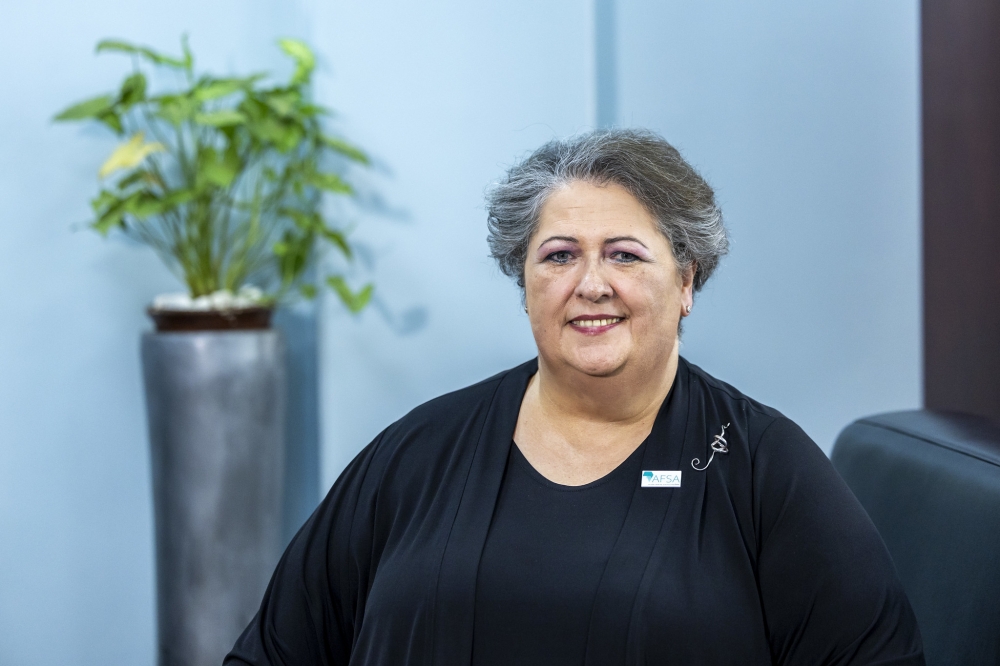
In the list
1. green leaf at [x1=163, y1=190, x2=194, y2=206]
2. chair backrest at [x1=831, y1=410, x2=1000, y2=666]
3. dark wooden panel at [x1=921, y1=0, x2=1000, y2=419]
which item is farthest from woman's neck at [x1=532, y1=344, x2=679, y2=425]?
green leaf at [x1=163, y1=190, x2=194, y2=206]

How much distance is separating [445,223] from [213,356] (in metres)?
0.74

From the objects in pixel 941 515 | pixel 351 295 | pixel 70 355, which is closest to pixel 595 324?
pixel 941 515

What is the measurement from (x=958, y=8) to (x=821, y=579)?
1769mm

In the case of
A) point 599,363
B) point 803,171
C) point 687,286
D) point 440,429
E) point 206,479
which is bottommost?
point 206,479

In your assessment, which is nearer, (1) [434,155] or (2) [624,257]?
(2) [624,257]

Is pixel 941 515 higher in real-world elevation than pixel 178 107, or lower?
lower

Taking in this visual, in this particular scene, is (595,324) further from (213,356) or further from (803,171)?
(803,171)

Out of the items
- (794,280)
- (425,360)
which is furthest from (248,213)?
(794,280)

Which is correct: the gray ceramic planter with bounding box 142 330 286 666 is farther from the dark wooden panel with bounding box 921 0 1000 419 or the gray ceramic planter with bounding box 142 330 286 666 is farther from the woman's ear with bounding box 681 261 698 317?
the dark wooden panel with bounding box 921 0 1000 419

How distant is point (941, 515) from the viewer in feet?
4.09

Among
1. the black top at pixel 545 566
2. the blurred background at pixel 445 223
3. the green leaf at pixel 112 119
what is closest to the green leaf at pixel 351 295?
the blurred background at pixel 445 223

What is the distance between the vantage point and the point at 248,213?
2.81 metres

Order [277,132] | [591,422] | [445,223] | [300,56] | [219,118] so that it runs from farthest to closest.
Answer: [445,223] < [300,56] < [277,132] < [219,118] < [591,422]

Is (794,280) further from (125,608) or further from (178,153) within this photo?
(125,608)
